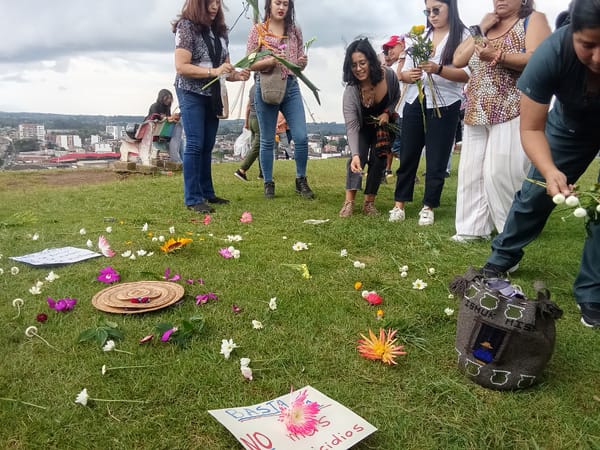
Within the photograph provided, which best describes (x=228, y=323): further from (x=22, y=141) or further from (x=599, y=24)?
(x=22, y=141)

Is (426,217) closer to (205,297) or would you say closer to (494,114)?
(494,114)

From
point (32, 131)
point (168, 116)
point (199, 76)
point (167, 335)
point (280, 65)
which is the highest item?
point (280, 65)

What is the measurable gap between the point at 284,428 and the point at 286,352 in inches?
20.8

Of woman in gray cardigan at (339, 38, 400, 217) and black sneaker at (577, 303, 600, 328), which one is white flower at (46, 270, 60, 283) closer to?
woman in gray cardigan at (339, 38, 400, 217)

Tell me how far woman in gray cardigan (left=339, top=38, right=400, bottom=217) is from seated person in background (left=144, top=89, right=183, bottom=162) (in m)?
6.33

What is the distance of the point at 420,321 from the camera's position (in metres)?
2.64

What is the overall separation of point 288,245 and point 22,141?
41.8 ft

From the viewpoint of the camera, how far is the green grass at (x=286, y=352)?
5.97 feet

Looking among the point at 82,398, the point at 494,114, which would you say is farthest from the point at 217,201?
the point at 82,398

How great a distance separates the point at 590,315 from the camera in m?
2.67

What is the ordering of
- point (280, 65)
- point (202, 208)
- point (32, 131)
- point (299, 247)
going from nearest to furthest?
point (299, 247) → point (202, 208) → point (280, 65) → point (32, 131)

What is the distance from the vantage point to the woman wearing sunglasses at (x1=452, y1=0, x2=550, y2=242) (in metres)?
3.60

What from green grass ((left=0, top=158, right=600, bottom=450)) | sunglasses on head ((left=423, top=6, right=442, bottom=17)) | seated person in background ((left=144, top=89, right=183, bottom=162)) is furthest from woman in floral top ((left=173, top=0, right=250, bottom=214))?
seated person in background ((left=144, top=89, right=183, bottom=162))

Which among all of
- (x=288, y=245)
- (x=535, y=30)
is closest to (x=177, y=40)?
(x=288, y=245)
